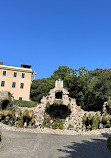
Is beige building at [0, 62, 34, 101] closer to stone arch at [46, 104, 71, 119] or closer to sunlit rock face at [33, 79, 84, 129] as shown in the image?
sunlit rock face at [33, 79, 84, 129]

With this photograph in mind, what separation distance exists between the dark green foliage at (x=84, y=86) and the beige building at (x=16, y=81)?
6911 mm

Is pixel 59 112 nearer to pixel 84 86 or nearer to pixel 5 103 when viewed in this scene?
pixel 5 103

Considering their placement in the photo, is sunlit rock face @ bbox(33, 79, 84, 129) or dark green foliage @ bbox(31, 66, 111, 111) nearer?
sunlit rock face @ bbox(33, 79, 84, 129)

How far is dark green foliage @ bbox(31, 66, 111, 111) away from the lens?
40.1 m

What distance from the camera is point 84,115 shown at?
33.4m

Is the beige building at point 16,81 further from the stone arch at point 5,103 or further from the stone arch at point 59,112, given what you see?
the stone arch at point 5,103

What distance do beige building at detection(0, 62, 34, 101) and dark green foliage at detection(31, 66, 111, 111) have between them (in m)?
6.91

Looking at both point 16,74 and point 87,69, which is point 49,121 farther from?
point 87,69

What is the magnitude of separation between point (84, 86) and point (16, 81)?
70.7ft

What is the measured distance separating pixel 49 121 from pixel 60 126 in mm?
2610

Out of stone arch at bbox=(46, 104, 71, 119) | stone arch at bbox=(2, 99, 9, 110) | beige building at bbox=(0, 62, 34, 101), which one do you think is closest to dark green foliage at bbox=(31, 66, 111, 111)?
beige building at bbox=(0, 62, 34, 101)

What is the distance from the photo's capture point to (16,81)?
47531 millimetres

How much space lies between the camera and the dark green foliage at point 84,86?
4008 centimetres

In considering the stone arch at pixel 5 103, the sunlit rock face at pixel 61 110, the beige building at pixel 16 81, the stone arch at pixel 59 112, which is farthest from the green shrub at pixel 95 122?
the beige building at pixel 16 81
